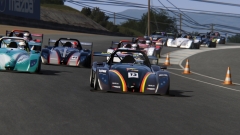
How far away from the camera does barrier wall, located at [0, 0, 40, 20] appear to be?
46.8m

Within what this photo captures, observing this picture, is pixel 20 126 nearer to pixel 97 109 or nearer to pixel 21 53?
pixel 97 109

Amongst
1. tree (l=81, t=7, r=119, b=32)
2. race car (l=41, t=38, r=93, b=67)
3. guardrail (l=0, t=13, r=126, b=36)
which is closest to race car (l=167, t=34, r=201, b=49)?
guardrail (l=0, t=13, r=126, b=36)

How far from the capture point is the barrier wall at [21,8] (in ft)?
154

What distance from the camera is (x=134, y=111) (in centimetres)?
986

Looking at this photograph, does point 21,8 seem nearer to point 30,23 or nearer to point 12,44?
point 30,23

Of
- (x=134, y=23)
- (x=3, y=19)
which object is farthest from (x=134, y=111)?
(x=134, y=23)

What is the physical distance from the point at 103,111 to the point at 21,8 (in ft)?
138

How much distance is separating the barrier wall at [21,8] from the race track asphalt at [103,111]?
33.1 m

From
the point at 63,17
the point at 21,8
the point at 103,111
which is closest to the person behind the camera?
the point at 103,111

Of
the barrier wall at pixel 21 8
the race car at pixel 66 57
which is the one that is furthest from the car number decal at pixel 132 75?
the barrier wall at pixel 21 8

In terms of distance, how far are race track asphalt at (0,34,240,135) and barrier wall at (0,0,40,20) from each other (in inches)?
1302

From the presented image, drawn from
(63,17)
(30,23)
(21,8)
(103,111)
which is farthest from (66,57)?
(63,17)

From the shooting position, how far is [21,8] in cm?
5041

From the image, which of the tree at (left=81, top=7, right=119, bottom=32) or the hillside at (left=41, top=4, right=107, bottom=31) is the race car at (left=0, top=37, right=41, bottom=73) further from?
the tree at (left=81, top=7, right=119, bottom=32)
